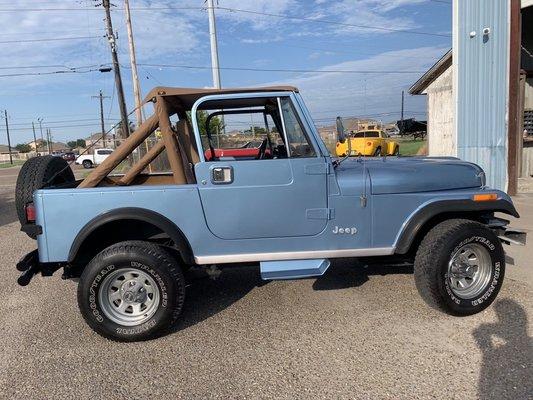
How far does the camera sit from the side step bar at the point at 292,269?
3.96 m

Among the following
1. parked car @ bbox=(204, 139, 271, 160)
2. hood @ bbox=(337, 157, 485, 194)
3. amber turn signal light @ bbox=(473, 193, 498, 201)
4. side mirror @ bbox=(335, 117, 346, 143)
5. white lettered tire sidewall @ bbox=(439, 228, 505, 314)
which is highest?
side mirror @ bbox=(335, 117, 346, 143)

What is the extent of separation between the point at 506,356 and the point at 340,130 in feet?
7.37

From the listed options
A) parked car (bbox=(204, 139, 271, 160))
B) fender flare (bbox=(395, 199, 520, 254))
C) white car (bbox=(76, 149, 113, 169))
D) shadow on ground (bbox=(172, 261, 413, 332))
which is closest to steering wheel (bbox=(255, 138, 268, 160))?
parked car (bbox=(204, 139, 271, 160))

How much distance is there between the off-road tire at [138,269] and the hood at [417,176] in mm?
1668

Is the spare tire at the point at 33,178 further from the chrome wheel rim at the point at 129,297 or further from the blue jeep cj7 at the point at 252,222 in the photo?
the chrome wheel rim at the point at 129,297

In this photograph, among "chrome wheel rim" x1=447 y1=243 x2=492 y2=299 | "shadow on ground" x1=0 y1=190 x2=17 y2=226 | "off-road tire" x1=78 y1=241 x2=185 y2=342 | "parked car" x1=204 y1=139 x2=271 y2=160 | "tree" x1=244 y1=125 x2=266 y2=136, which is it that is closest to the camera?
"off-road tire" x1=78 y1=241 x2=185 y2=342

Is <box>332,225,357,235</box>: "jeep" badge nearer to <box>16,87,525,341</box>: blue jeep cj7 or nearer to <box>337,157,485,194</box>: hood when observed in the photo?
<box>16,87,525,341</box>: blue jeep cj7

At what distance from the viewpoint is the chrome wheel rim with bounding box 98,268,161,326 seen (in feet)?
12.9

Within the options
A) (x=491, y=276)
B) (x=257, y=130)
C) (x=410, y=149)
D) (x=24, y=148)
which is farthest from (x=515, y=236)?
(x=24, y=148)

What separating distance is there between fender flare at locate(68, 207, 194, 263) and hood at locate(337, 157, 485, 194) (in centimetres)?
147

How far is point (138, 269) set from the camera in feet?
12.7

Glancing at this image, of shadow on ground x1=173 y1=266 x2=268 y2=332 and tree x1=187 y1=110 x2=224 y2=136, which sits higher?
tree x1=187 y1=110 x2=224 y2=136

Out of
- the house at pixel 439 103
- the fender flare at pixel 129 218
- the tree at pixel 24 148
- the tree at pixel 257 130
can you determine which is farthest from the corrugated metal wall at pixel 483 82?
the tree at pixel 24 148

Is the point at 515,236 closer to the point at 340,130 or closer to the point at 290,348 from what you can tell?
the point at 340,130
